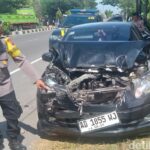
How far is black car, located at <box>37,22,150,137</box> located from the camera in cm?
581

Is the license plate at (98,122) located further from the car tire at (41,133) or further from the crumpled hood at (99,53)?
the crumpled hood at (99,53)

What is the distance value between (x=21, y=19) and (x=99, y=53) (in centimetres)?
4756

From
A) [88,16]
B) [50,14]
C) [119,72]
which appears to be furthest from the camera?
[50,14]

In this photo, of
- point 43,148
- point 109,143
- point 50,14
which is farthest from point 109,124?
point 50,14

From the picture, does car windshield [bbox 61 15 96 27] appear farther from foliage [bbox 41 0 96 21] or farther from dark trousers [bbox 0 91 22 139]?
foliage [bbox 41 0 96 21]

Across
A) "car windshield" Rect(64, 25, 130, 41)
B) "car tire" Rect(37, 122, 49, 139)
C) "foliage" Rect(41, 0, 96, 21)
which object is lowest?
"foliage" Rect(41, 0, 96, 21)

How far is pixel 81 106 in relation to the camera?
19.4 feet

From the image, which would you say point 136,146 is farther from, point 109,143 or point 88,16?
point 88,16

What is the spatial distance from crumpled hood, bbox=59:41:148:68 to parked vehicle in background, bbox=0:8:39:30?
137 ft

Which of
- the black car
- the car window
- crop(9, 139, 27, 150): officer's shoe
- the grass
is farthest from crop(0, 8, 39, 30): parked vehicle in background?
crop(9, 139, 27, 150): officer's shoe

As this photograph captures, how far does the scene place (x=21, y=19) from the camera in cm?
5416

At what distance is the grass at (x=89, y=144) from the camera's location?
5793 mm

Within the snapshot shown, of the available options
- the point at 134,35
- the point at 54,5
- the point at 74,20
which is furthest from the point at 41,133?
the point at 54,5

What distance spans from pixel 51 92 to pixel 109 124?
0.91 meters
